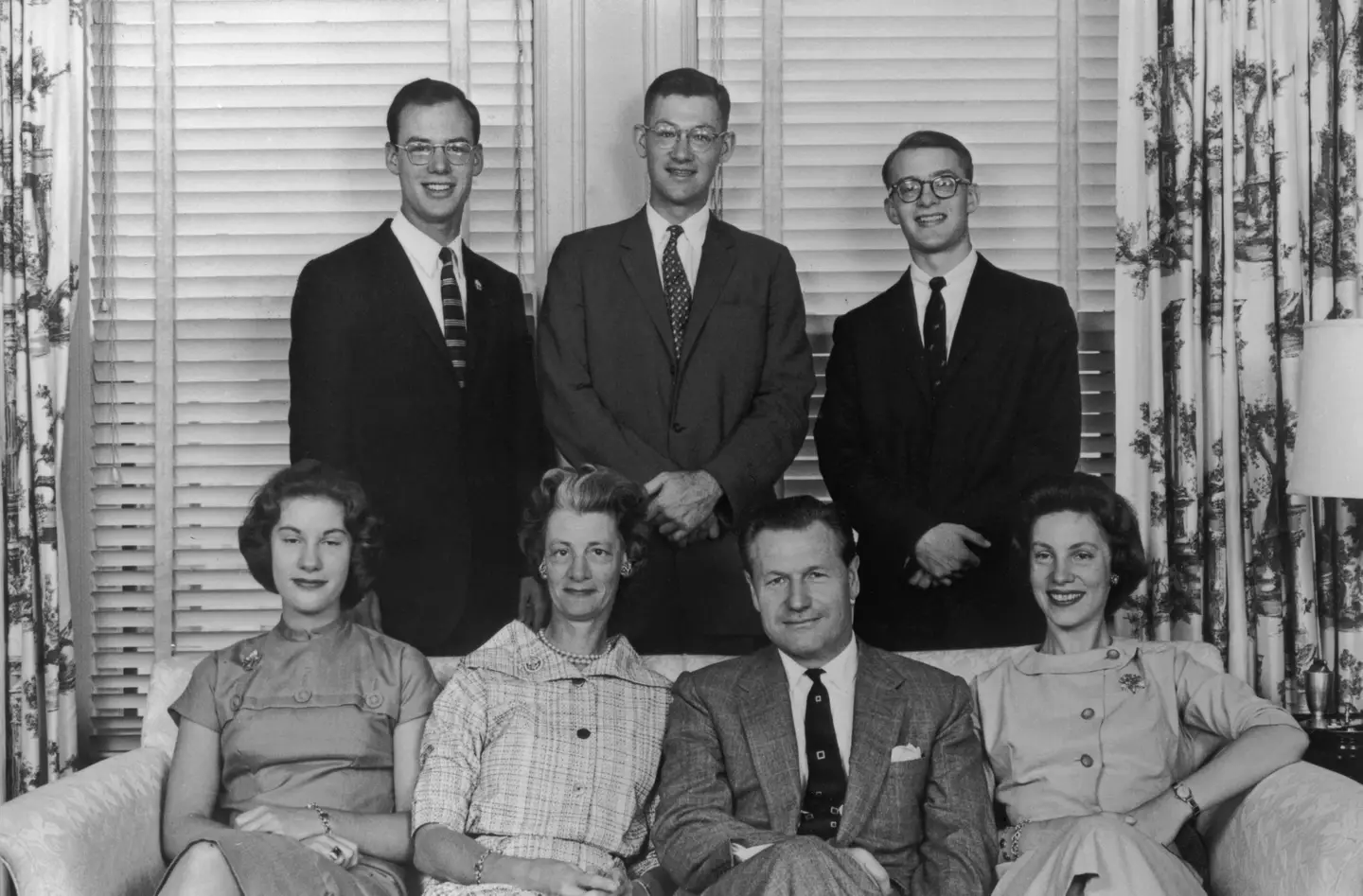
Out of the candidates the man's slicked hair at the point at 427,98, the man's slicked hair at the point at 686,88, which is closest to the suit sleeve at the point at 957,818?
the man's slicked hair at the point at 686,88

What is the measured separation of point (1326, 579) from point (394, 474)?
219 centimetres

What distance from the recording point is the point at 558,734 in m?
2.43

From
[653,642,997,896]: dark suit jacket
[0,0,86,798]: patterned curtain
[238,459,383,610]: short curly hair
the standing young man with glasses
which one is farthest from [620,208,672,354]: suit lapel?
[0,0,86,798]: patterned curtain

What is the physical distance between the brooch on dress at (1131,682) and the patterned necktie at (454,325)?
159 centimetres

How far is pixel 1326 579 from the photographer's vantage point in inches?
127

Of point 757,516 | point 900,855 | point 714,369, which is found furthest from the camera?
point 714,369

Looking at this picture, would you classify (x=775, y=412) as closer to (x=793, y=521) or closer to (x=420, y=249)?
(x=793, y=521)

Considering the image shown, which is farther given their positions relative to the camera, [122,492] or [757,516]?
[122,492]

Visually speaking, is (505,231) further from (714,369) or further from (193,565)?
(193,565)

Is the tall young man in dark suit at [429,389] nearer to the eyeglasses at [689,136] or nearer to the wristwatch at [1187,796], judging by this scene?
the eyeglasses at [689,136]

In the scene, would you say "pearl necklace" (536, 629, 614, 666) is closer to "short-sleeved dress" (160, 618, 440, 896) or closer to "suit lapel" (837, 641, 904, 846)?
"short-sleeved dress" (160, 618, 440, 896)

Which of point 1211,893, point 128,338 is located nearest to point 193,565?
point 128,338

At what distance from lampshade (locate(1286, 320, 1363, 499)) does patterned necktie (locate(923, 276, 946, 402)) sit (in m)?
0.77

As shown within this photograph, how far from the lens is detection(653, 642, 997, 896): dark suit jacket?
225 centimetres
